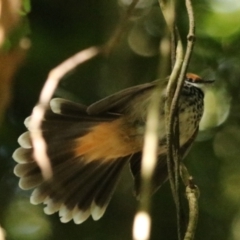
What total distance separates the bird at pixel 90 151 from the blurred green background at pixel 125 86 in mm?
250

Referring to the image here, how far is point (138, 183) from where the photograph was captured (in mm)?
1367

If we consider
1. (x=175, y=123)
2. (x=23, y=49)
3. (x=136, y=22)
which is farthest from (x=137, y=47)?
(x=23, y=49)

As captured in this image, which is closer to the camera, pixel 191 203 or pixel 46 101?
pixel 191 203

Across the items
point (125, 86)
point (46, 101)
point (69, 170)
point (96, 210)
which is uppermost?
point (46, 101)

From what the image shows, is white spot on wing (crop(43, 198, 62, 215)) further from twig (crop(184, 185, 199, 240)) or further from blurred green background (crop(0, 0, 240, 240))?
twig (crop(184, 185, 199, 240))

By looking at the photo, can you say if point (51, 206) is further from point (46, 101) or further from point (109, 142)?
point (46, 101)

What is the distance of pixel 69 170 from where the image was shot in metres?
1.50

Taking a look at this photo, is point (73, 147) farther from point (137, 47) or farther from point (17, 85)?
point (137, 47)

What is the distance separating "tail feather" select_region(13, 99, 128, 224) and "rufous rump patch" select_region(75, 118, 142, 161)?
0.01m

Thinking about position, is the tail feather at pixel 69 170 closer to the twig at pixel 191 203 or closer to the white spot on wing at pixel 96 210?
the white spot on wing at pixel 96 210

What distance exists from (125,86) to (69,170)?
41 centimetres

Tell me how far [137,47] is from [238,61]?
327 millimetres

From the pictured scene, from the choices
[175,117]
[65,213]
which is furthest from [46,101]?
[65,213]

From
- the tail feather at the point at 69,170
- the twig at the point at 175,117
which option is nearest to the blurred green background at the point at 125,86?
the tail feather at the point at 69,170
